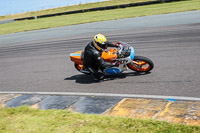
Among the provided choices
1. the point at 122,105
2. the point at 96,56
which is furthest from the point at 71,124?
the point at 96,56

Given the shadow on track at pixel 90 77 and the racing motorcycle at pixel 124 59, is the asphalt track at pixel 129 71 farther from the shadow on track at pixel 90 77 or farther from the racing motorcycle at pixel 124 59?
the racing motorcycle at pixel 124 59

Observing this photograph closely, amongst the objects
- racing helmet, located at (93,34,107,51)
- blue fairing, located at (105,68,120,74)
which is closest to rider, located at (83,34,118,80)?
racing helmet, located at (93,34,107,51)

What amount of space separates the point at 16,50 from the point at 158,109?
43.7 ft

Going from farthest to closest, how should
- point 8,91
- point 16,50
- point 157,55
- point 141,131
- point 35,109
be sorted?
point 16,50, point 157,55, point 8,91, point 35,109, point 141,131

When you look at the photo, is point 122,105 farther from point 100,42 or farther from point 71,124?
point 100,42

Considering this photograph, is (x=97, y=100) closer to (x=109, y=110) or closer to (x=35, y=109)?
(x=109, y=110)

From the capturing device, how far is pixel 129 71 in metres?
8.60

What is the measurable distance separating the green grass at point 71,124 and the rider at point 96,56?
2450 millimetres

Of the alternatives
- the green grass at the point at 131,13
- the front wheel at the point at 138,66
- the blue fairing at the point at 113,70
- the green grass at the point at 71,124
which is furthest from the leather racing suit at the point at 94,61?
the green grass at the point at 131,13

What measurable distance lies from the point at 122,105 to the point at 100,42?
2420 millimetres

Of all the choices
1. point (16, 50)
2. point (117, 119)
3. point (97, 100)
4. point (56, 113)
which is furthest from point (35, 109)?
point (16, 50)

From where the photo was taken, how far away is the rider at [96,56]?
7.67m

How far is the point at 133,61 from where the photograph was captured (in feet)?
26.6

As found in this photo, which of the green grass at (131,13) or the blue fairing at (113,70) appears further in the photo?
the green grass at (131,13)
